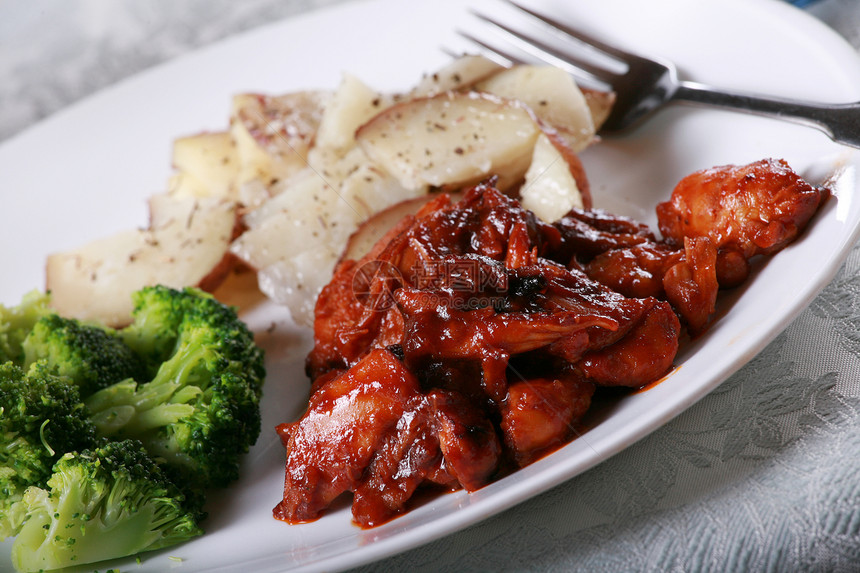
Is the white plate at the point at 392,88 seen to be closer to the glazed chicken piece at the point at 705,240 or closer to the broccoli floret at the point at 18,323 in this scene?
the glazed chicken piece at the point at 705,240

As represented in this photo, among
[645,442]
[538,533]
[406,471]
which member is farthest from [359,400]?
[645,442]

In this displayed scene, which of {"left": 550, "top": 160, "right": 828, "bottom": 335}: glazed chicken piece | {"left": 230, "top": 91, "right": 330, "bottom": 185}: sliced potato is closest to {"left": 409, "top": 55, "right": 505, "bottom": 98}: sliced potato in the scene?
{"left": 230, "top": 91, "right": 330, "bottom": 185}: sliced potato

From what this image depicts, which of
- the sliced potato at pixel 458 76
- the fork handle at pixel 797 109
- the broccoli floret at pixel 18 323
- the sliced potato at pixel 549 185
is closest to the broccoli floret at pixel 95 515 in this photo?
the broccoli floret at pixel 18 323

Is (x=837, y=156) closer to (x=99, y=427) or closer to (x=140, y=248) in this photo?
(x=99, y=427)

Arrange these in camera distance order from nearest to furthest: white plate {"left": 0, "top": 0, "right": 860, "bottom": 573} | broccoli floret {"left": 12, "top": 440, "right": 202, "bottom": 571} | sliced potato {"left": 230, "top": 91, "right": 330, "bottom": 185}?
1. white plate {"left": 0, "top": 0, "right": 860, "bottom": 573}
2. broccoli floret {"left": 12, "top": 440, "right": 202, "bottom": 571}
3. sliced potato {"left": 230, "top": 91, "right": 330, "bottom": 185}

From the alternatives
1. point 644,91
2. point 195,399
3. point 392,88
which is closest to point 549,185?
point 644,91

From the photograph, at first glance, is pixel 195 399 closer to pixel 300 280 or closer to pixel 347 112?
pixel 300 280

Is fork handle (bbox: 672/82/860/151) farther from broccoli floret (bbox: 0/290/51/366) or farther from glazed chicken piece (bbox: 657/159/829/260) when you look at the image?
broccoli floret (bbox: 0/290/51/366)

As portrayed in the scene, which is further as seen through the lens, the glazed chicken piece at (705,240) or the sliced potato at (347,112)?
the sliced potato at (347,112)
